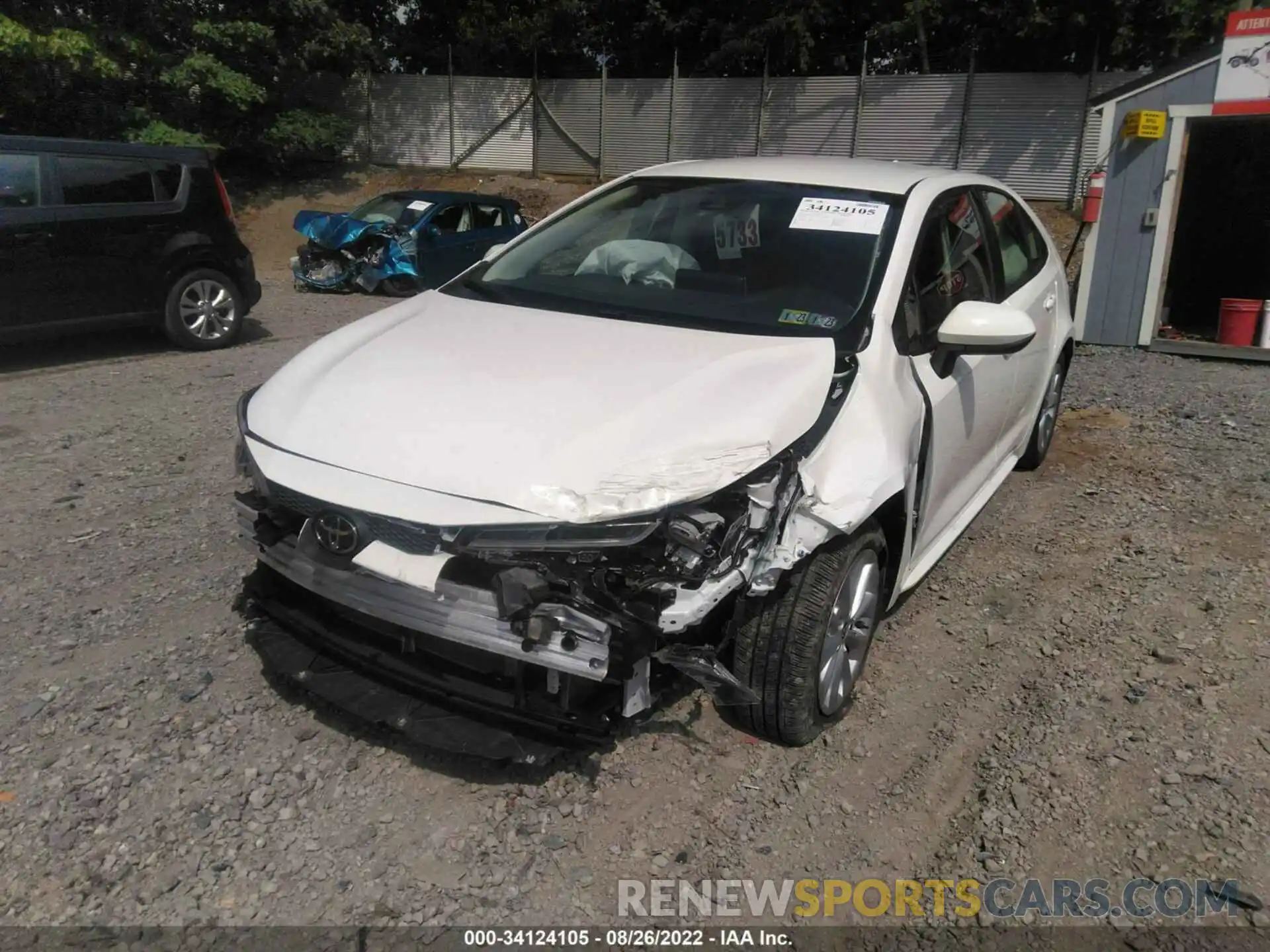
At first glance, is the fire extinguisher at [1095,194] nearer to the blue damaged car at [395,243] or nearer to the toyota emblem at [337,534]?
the blue damaged car at [395,243]

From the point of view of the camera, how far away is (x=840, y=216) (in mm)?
3652

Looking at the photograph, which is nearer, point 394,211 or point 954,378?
point 954,378

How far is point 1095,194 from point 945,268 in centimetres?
728

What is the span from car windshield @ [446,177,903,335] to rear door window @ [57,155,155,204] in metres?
5.42

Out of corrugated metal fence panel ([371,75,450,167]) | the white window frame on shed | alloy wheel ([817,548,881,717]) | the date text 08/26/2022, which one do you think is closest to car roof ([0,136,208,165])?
alloy wheel ([817,548,881,717])

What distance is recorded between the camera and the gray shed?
9453mm

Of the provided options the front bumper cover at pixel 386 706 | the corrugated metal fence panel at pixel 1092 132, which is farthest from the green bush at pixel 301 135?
the front bumper cover at pixel 386 706

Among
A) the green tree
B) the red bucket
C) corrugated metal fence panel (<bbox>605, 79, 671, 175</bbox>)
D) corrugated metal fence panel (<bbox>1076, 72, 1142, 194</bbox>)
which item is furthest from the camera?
corrugated metal fence panel (<bbox>605, 79, 671, 175</bbox>)

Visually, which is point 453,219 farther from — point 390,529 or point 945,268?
point 390,529

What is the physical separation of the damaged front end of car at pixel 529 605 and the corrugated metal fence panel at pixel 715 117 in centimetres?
A: 2050

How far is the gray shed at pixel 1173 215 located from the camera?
9.45m

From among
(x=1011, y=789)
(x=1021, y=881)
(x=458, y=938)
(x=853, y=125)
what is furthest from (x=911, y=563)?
(x=853, y=125)

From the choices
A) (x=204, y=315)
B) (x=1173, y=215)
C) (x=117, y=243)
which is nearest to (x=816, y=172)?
(x=117, y=243)

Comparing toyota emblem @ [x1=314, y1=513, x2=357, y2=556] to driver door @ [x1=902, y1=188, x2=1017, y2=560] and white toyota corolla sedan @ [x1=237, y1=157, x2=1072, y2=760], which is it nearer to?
white toyota corolla sedan @ [x1=237, y1=157, x2=1072, y2=760]
